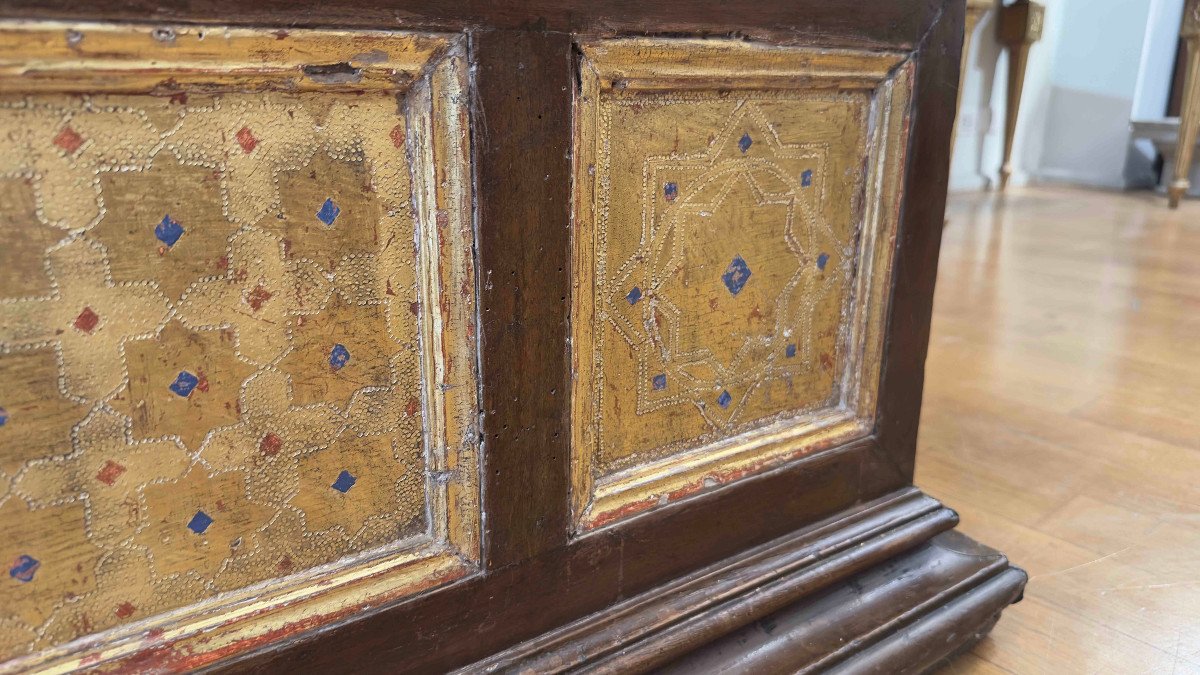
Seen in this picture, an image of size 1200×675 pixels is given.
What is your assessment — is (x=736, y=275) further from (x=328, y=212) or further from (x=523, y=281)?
(x=328, y=212)

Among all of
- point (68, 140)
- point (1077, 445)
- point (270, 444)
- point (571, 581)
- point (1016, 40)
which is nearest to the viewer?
point (68, 140)

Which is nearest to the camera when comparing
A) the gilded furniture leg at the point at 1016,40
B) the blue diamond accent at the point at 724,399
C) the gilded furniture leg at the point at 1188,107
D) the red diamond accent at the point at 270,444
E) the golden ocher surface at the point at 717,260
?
the red diamond accent at the point at 270,444

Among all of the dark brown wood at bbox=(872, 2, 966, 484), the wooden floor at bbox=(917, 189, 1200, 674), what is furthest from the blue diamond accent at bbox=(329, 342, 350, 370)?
the wooden floor at bbox=(917, 189, 1200, 674)

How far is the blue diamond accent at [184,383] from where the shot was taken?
0.53 meters

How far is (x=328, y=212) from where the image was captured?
1.83 feet

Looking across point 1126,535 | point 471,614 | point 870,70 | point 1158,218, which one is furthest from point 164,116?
point 1158,218

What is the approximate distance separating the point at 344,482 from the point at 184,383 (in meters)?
0.13

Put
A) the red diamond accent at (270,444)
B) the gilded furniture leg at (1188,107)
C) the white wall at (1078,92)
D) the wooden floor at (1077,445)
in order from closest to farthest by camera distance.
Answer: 1. the red diamond accent at (270,444)
2. the wooden floor at (1077,445)
3. the gilded furniture leg at (1188,107)
4. the white wall at (1078,92)

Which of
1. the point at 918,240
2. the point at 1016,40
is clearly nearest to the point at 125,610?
the point at 918,240

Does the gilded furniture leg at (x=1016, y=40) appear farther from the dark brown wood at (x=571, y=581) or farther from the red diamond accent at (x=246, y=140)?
the red diamond accent at (x=246, y=140)

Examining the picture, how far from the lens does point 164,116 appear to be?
49 centimetres

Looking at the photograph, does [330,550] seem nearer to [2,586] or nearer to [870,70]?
[2,586]

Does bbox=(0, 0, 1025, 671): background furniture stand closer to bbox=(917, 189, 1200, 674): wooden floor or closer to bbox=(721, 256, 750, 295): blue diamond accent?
bbox=(721, 256, 750, 295): blue diamond accent

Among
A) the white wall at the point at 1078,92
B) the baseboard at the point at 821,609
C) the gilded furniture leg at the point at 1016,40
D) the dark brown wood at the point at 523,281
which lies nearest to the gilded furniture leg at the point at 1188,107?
the gilded furniture leg at the point at 1016,40
